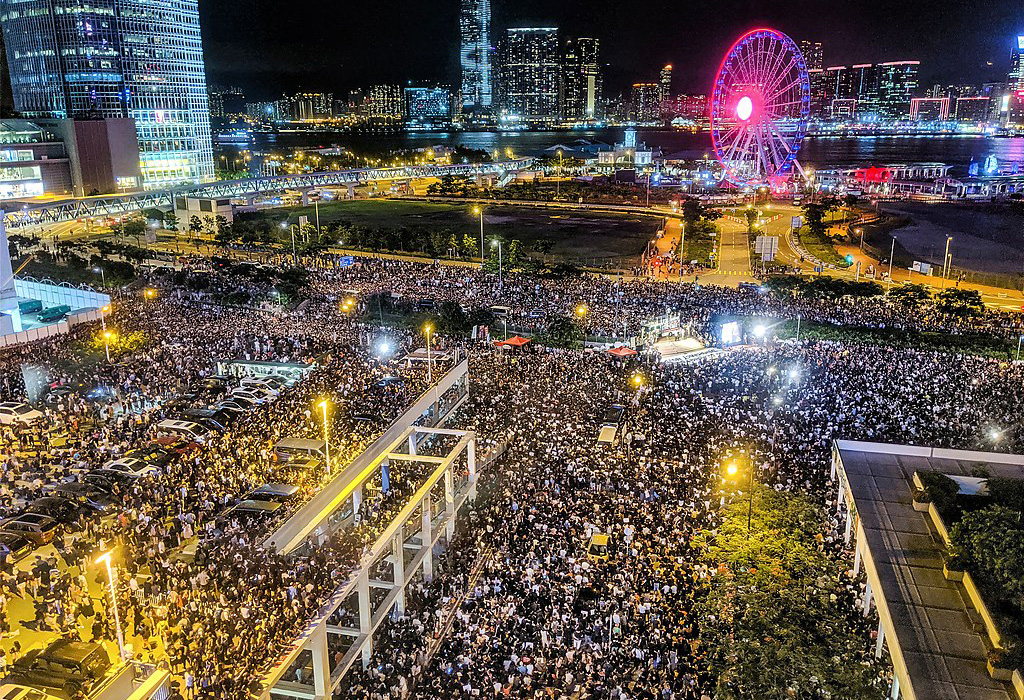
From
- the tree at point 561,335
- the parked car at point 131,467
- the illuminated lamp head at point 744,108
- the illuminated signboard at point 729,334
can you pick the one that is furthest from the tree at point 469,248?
the parked car at point 131,467

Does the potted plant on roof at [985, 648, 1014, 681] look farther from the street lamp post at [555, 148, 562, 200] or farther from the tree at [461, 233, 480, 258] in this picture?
the street lamp post at [555, 148, 562, 200]

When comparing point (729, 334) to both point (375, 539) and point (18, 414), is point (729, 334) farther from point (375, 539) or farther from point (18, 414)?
point (18, 414)

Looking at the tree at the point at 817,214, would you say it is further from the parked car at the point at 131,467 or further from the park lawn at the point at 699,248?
the parked car at the point at 131,467

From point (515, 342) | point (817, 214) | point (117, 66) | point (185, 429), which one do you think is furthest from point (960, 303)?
point (117, 66)

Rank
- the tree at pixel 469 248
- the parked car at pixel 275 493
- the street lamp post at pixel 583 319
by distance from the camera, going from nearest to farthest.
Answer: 1. the parked car at pixel 275 493
2. the street lamp post at pixel 583 319
3. the tree at pixel 469 248

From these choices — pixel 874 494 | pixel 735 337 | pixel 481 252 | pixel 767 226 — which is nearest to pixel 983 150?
pixel 767 226

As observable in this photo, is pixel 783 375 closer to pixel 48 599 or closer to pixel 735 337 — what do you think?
pixel 735 337
